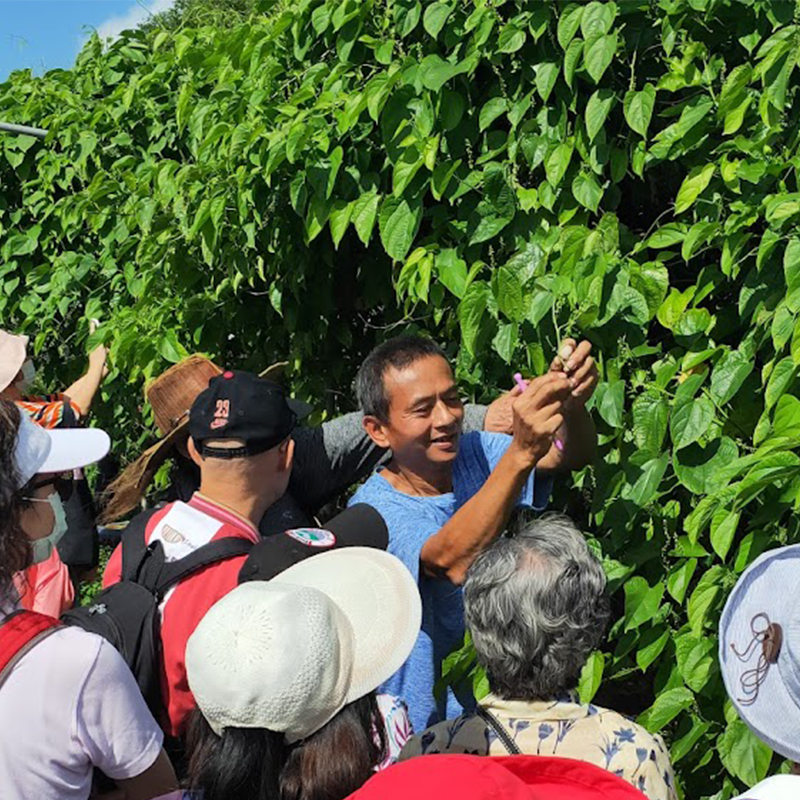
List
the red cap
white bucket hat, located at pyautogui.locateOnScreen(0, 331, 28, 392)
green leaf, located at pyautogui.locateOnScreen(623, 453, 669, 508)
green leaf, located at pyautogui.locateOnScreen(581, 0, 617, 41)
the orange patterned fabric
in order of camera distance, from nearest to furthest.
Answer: the red cap → green leaf, located at pyautogui.locateOnScreen(623, 453, 669, 508) → green leaf, located at pyautogui.locateOnScreen(581, 0, 617, 41) → white bucket hat, located at pyautogui.locateOnScreen(0, 331, 28, 392) → the orange patterned fabric

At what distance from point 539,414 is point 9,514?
2.96 ft

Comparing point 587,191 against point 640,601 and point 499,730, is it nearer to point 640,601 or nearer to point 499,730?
point 640,601

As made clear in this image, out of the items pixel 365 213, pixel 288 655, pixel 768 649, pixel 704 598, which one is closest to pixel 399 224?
pixel 365 213

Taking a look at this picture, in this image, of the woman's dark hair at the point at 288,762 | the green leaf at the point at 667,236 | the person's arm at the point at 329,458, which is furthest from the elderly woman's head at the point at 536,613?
the person's arm at the point at 329,458

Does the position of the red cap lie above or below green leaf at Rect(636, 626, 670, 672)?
above

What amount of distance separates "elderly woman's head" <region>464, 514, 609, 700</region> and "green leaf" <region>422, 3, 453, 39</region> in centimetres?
128

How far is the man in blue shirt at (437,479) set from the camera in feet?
7.11

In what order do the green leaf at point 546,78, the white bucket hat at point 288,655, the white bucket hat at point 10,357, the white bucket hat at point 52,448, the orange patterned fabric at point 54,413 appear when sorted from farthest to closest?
1. the orange patterned fabric at point 54,413
2. the white bucket hat at point 10,357
3. the green leaf at point 546,78
4. the white bucket hat at point 52,448
5. the white bucket hat at point 288,655

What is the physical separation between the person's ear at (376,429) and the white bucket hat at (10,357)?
1256 mm

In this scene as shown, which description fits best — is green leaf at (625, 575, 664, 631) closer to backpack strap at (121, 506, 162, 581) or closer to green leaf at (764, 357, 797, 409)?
green leaf at (764, 357, 797, 409)

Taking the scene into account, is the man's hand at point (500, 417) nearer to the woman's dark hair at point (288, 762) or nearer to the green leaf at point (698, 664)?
the green leaf at point (698, 664)

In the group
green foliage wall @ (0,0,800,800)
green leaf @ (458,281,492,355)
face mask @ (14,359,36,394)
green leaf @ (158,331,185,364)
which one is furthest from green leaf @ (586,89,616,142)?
face mask @ (14,359,36,394)

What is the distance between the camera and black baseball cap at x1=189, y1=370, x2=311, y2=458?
91.7 inches

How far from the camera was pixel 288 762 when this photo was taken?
1.68 m
